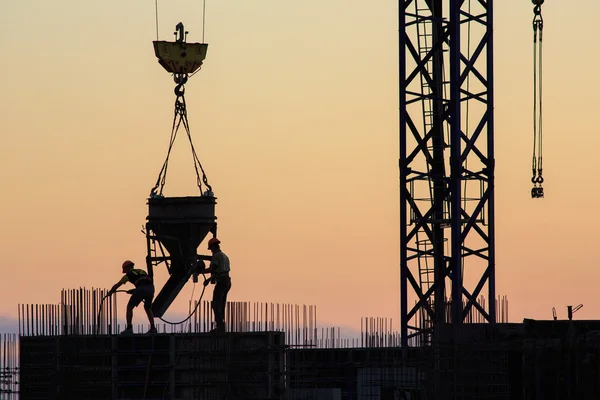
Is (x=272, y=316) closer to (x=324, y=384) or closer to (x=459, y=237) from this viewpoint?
(x=324, y=384)

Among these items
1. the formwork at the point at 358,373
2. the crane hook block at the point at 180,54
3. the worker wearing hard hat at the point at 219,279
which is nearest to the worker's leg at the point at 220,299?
the worker wearing hard hat at the point at 219,279

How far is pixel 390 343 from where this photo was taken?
48750 millimetres

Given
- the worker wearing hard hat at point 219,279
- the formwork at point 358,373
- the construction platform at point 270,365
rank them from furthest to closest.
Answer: the formwork at point 358,373 < the construction platform at point 270,365 < the worker wearing hard hat at point 219,279

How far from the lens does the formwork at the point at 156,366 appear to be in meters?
43.1

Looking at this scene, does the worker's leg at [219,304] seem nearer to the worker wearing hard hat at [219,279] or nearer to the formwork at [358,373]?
the worker wearing hard hat at [219,279]

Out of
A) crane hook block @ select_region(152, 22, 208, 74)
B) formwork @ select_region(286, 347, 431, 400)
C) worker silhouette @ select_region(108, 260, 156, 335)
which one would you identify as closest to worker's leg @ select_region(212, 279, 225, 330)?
worker silhouette @ select_region(108, 260, 156, 335)

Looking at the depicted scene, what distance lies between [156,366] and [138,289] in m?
1.74

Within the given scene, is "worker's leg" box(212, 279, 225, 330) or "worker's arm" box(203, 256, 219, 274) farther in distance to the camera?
"worker's leg" box(212, 279, 225, 330)

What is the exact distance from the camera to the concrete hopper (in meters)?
A: 45.4

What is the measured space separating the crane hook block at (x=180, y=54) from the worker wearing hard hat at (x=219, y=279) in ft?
16.4

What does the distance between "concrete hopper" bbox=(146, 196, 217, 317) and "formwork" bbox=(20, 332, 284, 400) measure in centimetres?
237

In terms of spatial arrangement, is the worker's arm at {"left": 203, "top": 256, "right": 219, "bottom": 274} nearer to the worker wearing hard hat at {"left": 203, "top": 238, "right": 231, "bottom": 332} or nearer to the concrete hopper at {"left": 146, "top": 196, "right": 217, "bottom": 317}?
the worker wearing hard hat at {"left": 203, "top": 238, "right": 231, "bottom": 332}

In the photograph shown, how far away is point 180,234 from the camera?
45.5m

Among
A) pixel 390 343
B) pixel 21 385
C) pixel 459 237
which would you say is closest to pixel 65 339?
pixel 21 385
